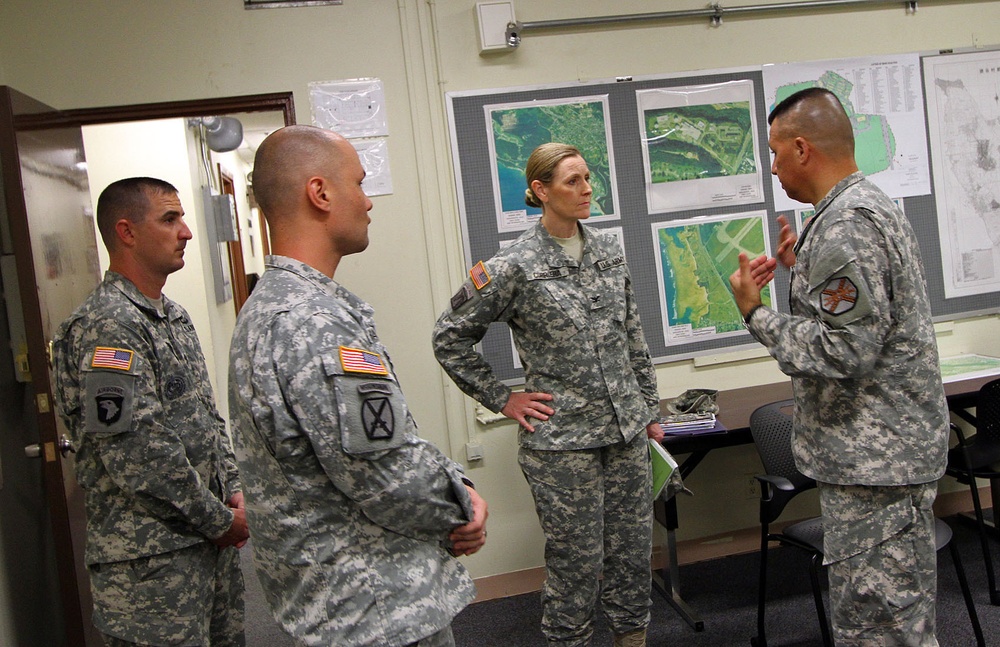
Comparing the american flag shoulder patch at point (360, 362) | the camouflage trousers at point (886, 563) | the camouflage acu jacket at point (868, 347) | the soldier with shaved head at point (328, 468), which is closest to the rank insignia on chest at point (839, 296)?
the camouflage acu jacket at point (868, 347)

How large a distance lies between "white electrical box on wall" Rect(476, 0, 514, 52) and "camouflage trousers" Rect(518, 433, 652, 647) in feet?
5.92

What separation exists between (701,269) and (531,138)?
985mm

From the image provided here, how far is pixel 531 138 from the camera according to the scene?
134 inches

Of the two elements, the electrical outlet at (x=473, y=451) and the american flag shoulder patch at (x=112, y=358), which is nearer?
the american flag shoulder patch at (x=112, y=358)

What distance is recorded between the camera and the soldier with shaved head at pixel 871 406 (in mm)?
1776

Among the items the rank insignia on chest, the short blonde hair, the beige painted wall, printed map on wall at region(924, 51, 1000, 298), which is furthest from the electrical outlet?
printed map on wall at region(924, 51, 1000, 298)

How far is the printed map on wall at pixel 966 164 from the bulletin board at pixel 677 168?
0.09 ft

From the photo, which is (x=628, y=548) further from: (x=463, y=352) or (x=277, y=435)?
(x=277, y=435)

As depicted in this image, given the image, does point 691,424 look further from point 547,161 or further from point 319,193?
point 319,193

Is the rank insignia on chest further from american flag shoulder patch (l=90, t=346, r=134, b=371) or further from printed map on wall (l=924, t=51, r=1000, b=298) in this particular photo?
printed map on wall (l=924, t=51, r=1000, b=298)

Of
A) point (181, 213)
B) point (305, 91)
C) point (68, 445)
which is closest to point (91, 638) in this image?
point (68, 445)

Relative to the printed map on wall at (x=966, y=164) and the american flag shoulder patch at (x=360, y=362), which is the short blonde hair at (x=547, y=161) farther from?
the printed map on wall at (x=966, y=164)

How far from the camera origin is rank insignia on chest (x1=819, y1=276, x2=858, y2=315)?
176 cm

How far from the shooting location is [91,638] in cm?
262
